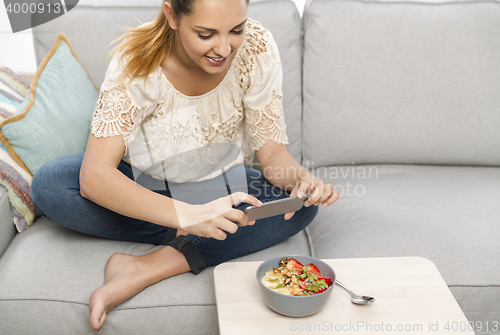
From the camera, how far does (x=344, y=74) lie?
1.47m

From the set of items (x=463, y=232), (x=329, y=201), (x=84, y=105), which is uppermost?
(x=84, y=105)

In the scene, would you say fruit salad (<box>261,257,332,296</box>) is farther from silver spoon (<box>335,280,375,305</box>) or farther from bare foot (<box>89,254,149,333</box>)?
bare foot (<box>89,254,149,333</box>)

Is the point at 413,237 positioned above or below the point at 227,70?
below

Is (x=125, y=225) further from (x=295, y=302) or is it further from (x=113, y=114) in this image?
(x=295, y=302)

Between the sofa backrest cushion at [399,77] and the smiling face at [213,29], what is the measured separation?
23.0 inches

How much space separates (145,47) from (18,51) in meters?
1.13

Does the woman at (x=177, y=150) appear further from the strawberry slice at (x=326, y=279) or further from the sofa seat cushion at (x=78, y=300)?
the strawberry slice at (x=326, y=279)

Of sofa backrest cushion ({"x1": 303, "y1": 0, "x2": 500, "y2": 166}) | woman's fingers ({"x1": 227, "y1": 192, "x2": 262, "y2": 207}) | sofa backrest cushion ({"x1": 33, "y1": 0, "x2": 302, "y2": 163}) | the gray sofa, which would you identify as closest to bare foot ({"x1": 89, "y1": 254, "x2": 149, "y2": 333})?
woman's fingers ({"x1": 227, "y1": 192, "x2": 262, "y2": 207})

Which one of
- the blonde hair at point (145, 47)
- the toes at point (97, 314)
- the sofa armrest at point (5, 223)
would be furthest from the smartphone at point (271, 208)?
the sofa armrest at point (5, 223)

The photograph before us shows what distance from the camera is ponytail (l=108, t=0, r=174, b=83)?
1050 millimetres

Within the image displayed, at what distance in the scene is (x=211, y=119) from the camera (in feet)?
4.01

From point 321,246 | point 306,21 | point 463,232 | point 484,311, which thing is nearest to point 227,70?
point 306,21

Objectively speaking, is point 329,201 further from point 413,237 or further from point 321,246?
point 413,237

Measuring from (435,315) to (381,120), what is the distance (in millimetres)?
851
